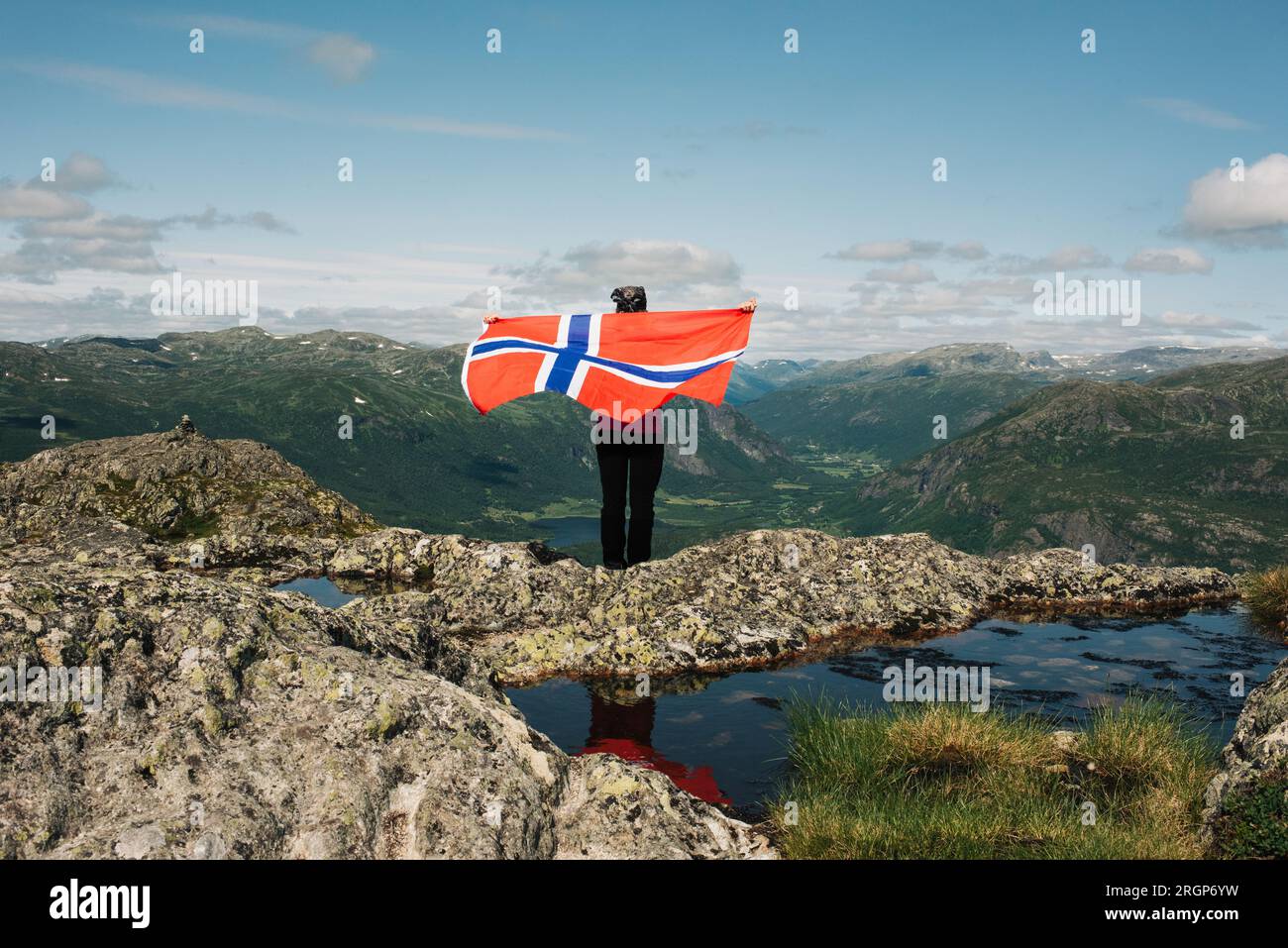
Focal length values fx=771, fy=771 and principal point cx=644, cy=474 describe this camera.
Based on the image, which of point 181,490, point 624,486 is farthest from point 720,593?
point 181,490

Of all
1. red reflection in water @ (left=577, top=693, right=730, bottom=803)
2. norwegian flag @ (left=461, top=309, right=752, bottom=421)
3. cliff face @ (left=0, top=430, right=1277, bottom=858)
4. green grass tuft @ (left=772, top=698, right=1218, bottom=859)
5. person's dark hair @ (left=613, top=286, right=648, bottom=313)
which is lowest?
red reflection in water @ (left=577, top=693, right=730, bottom=803)

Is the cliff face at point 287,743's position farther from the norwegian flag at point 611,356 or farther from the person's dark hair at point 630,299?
the person's dark hair at point 630,299

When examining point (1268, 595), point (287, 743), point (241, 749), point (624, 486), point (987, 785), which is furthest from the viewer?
point (1268, 595)

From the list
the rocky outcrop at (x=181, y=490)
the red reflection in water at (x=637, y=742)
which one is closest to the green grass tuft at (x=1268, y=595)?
the red reflection in water at (x=637, y=742)

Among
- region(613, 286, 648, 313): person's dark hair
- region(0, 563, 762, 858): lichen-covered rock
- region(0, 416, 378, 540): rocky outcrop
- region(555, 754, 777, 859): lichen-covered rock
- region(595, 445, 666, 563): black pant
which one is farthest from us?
region(0, 416, 378, 540): rocky outcrop

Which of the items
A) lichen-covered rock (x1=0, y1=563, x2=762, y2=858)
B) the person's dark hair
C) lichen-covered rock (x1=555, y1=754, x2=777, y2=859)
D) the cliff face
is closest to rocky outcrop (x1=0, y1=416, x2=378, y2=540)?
the person's dark hair

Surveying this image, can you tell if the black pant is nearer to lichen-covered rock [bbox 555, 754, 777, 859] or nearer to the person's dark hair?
the person's dark hair

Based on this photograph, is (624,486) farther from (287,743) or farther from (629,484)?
(287,743)
